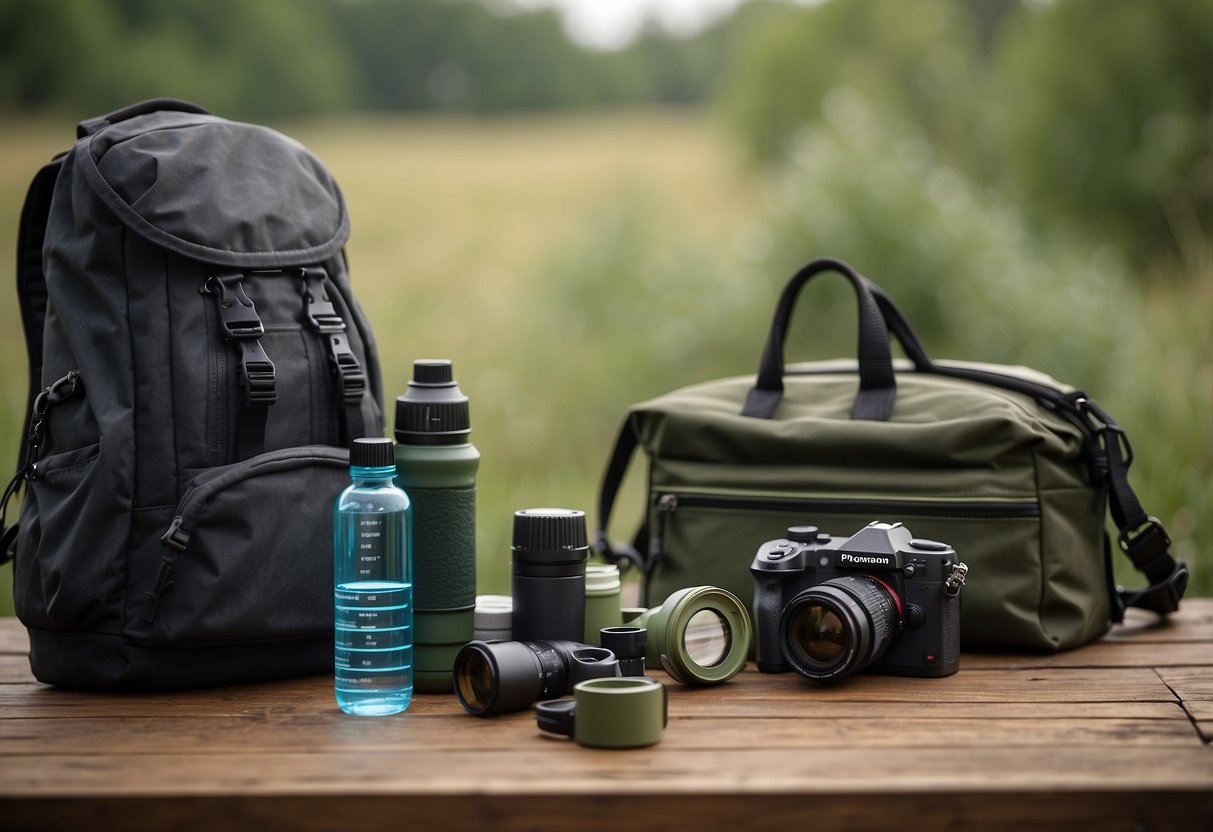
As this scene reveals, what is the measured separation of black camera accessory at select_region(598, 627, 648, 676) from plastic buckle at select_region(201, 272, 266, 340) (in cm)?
75

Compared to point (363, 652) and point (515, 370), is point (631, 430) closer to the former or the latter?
point (363, 652)

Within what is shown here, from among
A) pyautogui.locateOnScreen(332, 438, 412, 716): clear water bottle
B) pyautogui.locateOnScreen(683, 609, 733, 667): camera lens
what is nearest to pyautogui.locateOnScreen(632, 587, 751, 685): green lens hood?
pyautogui.locateOnScreen(683, 609, 733, 667): camera lens

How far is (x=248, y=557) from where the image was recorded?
70.8 inches

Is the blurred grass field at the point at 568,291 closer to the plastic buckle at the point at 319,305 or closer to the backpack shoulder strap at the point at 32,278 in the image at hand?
the backpack shoulder strap at the point at 32,278

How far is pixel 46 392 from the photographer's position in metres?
1.82

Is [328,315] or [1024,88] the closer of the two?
[328,315]

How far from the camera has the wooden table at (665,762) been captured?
1.34m

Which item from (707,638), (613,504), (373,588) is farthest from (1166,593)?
(373,588)

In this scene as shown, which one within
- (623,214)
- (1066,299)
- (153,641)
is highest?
(623,214)

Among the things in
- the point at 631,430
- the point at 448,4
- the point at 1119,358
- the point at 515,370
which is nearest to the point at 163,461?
the point at 631,430

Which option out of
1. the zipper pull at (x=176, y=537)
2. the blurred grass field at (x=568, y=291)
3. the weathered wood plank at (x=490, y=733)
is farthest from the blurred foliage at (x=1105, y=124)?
the zipper pull at (x=176, y=537)

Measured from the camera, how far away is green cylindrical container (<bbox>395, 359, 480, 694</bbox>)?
176 centimetres

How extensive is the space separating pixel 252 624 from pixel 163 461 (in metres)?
0.30

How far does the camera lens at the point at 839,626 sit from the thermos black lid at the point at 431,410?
61 cm
